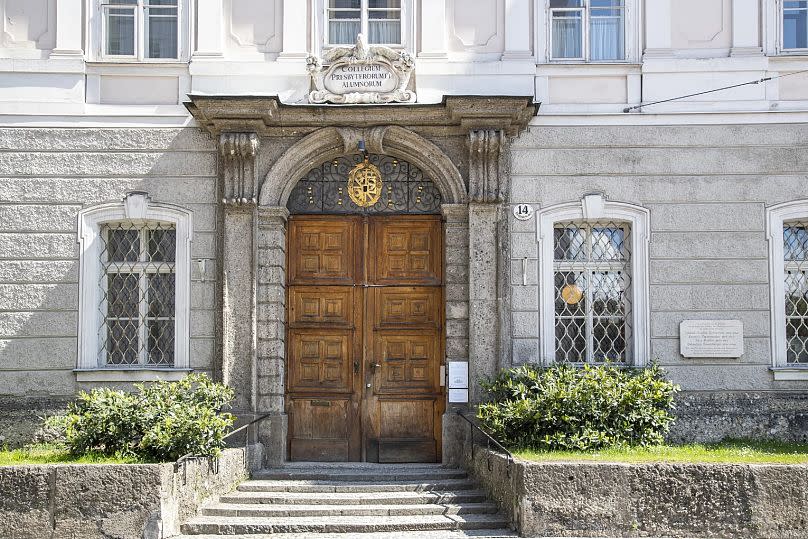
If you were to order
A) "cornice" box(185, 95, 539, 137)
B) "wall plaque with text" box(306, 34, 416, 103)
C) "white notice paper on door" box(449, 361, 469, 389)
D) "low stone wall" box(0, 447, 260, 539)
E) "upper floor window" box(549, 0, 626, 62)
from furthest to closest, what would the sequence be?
"upper floor window" box(549, 0, 626, 62) < "wall plaque with text" box(306, 34, 416, 103) < "white notice paper on door" box(449, 361, 469, 389) < "cornice" box(185, 95, 539, 137) < "low stone wall" box(0, 447, 260, 539)

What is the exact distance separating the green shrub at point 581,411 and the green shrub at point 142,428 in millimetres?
2998

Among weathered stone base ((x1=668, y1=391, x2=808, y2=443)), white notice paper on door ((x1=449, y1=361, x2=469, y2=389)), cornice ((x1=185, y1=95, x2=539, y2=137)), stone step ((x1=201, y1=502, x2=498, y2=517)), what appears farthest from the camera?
white notice paper on door ((x1=449, y1=361, x2=469, y2=389))

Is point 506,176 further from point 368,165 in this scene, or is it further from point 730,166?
point 730,166

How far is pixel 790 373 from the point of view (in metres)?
12.5

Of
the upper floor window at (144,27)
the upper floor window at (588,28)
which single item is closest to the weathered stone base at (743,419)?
the upper floor window at (588,28)

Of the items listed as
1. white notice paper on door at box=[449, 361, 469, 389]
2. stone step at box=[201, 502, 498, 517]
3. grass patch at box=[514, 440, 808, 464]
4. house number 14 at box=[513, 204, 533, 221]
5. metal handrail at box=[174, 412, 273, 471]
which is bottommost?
stone step at box=[201, 502, 498, 517]

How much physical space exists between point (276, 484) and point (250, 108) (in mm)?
4477

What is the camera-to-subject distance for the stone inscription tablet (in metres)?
12.5

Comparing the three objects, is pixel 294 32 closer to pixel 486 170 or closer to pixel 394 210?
pixel 394 210

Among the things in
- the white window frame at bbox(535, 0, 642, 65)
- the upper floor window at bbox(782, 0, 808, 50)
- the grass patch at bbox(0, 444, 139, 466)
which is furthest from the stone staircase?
the upper floor window at bbox(782, 0, 808, 50)

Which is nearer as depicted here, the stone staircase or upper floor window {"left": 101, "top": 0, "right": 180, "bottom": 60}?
the stone staircase

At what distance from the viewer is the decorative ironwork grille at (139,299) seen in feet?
Result: 41.7

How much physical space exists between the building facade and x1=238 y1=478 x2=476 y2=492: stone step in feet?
3.33

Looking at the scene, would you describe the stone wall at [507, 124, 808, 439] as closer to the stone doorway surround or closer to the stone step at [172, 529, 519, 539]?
the stone doorway surround
